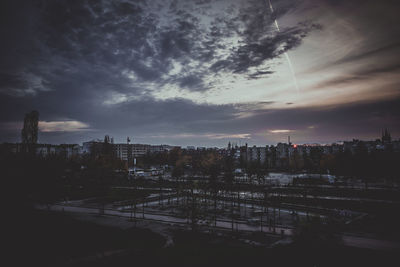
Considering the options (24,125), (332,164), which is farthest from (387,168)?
(24,125)

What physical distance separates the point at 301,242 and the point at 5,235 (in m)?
27.1

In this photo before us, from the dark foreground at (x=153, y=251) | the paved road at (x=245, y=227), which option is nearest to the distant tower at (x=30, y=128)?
the paved road at (x=245, y=227)

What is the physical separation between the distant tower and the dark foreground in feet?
216

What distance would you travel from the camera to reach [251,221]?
31.9 m

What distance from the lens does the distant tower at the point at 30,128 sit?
80444 mm

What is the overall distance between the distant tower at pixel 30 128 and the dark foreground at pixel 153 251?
65925 millimetres

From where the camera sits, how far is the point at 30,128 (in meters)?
82.6

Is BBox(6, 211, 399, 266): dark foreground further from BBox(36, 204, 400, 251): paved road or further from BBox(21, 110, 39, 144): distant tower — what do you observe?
BBox(21, 110, 39, 144): distant tower

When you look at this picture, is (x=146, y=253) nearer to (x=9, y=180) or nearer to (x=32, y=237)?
(x=32, y=237)

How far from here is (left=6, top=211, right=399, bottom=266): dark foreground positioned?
18109 mm

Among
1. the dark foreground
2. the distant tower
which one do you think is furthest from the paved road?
the distant tower

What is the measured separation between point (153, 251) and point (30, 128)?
276 feet

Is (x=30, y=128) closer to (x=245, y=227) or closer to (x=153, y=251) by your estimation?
(x=153, y=251)

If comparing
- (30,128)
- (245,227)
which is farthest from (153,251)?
(30,128)
